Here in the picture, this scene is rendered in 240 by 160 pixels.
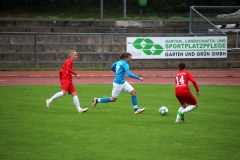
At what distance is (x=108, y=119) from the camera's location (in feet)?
48.3

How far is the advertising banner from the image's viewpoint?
103 ft

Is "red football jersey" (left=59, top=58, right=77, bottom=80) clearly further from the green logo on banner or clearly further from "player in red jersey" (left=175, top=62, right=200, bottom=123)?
the green logo on banner

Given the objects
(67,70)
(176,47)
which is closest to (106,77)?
(176,47)

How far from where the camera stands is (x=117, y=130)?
42.4 ft

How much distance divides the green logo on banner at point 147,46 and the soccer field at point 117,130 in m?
11.6

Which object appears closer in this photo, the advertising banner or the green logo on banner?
the green logo on banner

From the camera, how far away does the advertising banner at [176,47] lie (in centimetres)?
3147

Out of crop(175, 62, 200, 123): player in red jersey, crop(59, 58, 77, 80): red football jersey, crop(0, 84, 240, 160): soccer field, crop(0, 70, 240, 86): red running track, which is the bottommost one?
crop(0, 84, 240, 160): soccer field

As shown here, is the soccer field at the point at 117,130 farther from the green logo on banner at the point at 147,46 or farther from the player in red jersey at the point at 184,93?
the green logo on banner at the point at 147,46

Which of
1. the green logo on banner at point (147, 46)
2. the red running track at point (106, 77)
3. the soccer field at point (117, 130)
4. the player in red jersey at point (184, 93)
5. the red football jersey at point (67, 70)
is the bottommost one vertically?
the soccer field at point (117, 130)

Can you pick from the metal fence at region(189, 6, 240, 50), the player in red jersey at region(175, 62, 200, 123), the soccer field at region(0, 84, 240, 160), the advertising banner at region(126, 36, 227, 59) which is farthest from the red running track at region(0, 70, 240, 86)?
the player in red jersey at region(175, 62, 200, 123)

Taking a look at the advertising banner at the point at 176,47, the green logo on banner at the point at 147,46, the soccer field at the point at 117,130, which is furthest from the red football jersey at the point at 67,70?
the green logo on banner at the point at 147,46

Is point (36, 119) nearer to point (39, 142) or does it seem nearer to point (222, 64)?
point (39, 142)

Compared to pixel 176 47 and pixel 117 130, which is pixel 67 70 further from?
pixel 176 47
